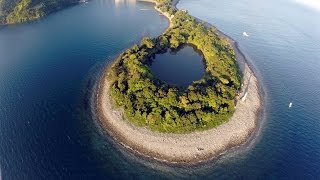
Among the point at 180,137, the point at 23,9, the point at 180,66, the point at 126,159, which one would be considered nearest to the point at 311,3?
the point at 180,66

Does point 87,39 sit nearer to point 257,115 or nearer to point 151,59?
point 151,59

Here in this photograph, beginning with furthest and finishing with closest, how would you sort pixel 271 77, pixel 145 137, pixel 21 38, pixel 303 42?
pixel 303 42 < pixel 21 38 < pixel 271 77 < pixel 145 137

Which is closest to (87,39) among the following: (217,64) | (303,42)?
(217,64)

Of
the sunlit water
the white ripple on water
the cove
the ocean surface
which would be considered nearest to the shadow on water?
the ocean surface

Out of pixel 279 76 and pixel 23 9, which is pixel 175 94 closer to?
pixel 279 76

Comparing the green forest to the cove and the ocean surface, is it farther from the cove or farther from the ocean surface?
the ocean surface

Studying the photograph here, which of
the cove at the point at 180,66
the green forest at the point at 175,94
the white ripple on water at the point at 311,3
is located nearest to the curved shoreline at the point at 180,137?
the green forest at the point at 175,94
